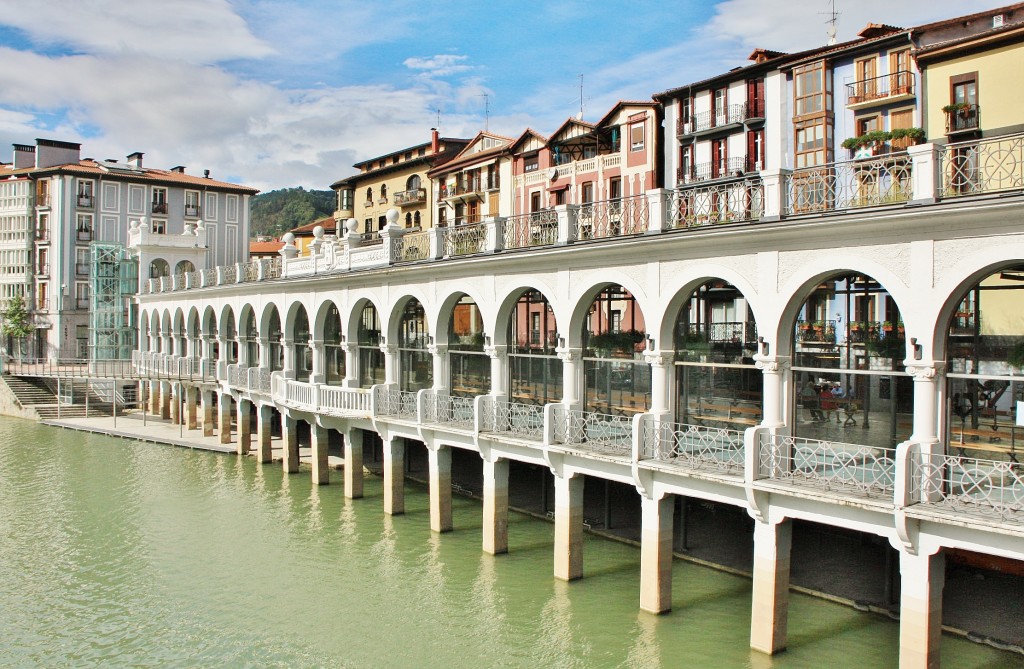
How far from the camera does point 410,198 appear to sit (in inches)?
2302

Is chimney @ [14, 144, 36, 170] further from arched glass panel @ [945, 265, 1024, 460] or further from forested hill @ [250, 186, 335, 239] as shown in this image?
arched glass panel @ [945, 265, 1024, 460]

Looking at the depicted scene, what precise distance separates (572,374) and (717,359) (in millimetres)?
3256

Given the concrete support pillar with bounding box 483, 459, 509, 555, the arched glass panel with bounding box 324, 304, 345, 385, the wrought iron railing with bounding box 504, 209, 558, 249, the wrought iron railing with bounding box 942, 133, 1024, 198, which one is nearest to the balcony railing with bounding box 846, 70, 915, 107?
the wrought iron railing with bounding box 504, 209, 558, 249

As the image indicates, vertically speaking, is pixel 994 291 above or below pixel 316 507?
above

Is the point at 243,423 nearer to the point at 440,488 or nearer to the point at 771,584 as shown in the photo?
the point at 440,488

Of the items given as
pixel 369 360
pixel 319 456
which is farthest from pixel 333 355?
pixel 319 456

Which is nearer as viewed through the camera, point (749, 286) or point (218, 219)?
point (749, 286)

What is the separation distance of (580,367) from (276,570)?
8.70 meters

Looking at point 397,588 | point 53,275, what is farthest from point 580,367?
point 53,275

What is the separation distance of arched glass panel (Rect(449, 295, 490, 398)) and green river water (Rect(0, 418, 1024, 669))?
3.79 m

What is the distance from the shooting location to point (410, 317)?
27109 mm

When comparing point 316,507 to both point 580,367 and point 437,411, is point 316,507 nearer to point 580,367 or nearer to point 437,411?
point 437,411

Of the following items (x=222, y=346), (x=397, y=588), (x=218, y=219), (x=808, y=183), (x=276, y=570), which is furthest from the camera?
(x=218, y=219)

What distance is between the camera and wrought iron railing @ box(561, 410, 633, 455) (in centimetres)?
1759
